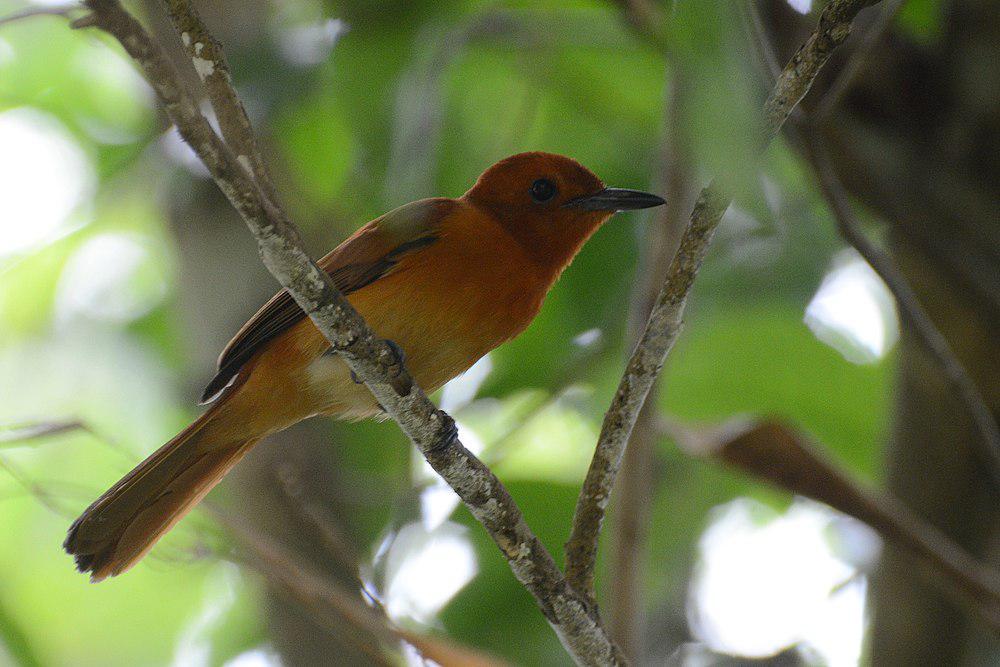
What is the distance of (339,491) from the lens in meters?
4.11

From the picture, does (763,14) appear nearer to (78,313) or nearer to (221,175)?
(221,175)

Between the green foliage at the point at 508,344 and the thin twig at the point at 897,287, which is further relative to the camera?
the green foliage at the point at 508,344

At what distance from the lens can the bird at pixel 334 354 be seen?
3.12 meters

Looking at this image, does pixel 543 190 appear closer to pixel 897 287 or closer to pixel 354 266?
pixel 354 266

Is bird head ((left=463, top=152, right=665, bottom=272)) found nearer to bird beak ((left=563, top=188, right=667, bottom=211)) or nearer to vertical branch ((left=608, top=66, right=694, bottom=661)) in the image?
bird beak ((left=563, top=188, right=667, bottom=211))

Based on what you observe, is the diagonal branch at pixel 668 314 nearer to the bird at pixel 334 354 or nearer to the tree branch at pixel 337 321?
the tree branch at pixel 337 321

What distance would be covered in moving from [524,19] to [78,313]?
107 inches

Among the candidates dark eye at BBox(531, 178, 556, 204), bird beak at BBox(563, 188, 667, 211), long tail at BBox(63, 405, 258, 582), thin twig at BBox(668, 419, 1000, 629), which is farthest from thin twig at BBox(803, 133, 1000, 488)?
long tail at BBox(63, 405, 258, 582)

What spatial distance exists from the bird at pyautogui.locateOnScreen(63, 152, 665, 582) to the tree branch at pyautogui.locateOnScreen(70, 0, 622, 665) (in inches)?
33.5

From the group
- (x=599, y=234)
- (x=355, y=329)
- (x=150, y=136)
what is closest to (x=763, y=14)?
(x=599, y=234)

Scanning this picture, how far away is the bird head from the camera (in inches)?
142

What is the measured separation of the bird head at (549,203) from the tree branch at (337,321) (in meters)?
1.37

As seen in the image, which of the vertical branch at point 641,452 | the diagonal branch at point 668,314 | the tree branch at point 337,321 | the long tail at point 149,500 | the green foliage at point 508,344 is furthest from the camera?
the green foliage at point 508,344

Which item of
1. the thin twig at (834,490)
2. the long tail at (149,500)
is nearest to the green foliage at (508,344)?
the long tail at (149,500)
